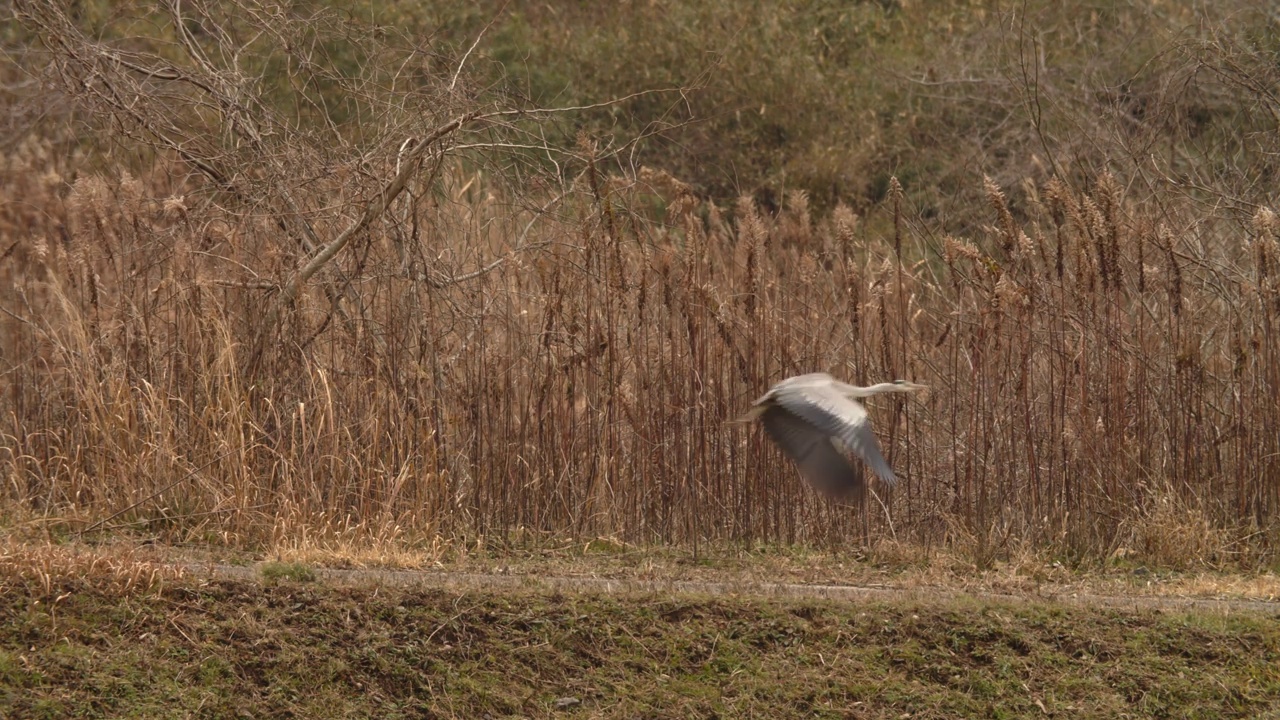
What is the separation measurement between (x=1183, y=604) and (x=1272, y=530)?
1.72 metres

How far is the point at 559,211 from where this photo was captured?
10102mm

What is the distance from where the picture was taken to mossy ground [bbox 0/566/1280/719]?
6.07 m

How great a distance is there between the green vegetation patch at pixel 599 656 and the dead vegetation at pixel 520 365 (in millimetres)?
1788

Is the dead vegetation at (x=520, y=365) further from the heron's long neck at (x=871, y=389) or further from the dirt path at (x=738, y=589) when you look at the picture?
the heron's long neck at (x=871, y=389)

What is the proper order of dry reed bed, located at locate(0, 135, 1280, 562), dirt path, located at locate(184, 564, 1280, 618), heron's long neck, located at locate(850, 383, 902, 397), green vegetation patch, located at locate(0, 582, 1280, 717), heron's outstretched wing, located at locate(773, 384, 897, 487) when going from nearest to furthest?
green vegetation patch, located at locate(0, 582, 1280, 717)
heron's outstretched wing, located at locate(773, 384, 897, 487)
dirt path, located at locate(184, 564, 1280, 618)
heron's long neck, located at locate(850, 383, 902, 397)
dry reed bed, located at locate(0, 135, 1280, 562)

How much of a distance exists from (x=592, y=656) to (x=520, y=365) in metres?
3.04

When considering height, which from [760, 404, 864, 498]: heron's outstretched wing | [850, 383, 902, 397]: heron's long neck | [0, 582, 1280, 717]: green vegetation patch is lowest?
[0, 582, 1280, 717]: green vegetation patch

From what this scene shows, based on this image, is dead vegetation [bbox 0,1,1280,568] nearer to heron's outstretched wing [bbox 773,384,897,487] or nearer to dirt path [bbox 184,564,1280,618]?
dirt path [bbox 184,564,1280,618]

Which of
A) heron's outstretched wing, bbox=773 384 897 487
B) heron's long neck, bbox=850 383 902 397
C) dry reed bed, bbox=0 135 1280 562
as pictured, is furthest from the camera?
dry reed bed, bbox=0 135 1280 562

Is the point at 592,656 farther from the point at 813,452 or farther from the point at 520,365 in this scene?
the point at 520,365

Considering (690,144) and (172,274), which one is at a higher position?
(690,144)

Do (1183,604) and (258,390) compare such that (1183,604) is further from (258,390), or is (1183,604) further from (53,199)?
(53,199)

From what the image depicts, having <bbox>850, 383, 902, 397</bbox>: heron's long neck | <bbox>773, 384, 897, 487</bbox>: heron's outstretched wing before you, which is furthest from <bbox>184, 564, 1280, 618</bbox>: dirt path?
<bbox>850, 383, 902, 397</bbox>: heron's long neck

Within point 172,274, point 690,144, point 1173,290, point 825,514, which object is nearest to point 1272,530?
point 1173,290
